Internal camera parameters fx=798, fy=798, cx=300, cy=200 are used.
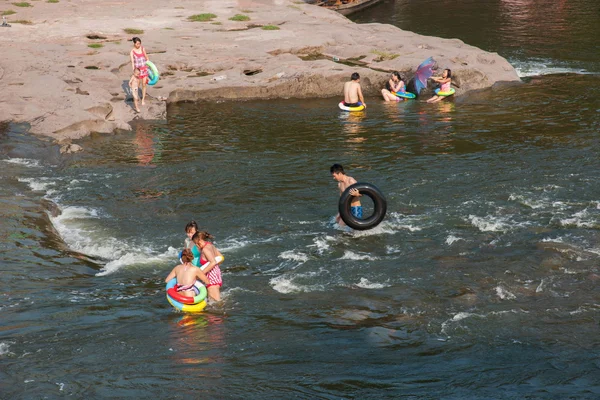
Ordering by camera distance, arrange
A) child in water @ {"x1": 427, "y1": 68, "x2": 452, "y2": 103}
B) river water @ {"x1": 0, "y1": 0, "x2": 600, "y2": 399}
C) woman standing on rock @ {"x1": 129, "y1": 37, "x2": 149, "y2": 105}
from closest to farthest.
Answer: river water @ {"x1": 0, "y1": 0, "x2": 600, "y2": 399}
woman standing on rock @ {"x1": 129, "y1": 37, "x2": 149, "y2": 105}
child in water @ {"x1": 427, "y1": 68, "x2": 452, "y2": 103}

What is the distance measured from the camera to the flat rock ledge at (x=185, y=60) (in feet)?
75.4

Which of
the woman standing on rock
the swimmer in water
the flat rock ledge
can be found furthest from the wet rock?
the swimmer in water

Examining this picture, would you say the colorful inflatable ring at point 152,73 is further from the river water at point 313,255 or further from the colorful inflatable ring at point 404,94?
the colorful inflatable ring at point 404,94

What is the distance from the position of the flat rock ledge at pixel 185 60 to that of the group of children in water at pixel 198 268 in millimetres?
9190

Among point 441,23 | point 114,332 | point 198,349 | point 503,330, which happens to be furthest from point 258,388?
point 441,23

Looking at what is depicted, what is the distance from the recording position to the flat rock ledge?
2298cm

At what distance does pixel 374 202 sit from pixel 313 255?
5.06 ft

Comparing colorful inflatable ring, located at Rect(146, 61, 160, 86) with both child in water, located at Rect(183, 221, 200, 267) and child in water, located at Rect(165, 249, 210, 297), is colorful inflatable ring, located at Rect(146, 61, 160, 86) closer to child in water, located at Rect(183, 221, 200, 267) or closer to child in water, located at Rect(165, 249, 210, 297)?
child in water, located at Rect(183, 221, 200, 267)

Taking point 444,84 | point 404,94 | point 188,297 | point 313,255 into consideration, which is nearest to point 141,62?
point 404,94

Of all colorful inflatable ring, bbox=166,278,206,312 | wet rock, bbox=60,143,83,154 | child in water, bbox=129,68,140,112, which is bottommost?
colorful inflatable ring, bbox=166,278,206,312

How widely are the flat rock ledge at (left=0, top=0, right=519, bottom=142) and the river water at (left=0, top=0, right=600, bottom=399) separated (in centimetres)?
97

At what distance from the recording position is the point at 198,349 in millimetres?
10461

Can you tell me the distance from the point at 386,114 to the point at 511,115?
142 inches

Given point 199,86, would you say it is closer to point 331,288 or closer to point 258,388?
point 331,288
